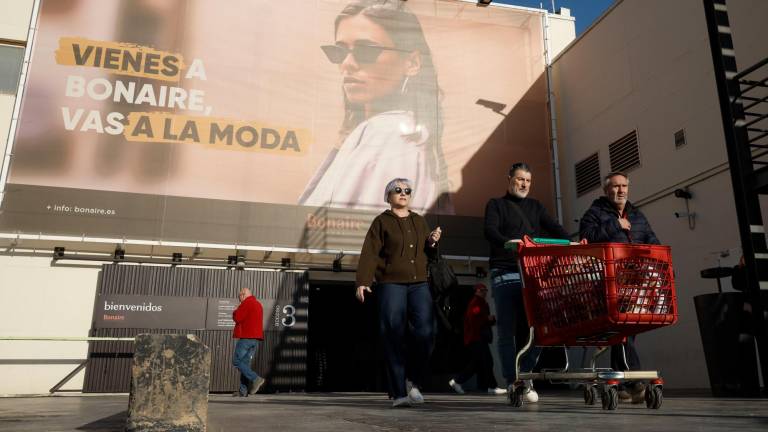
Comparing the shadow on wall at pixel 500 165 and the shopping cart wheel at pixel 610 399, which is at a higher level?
the shadow on wall at pixel 500 165

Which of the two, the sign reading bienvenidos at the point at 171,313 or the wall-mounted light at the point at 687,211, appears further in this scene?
the sign reading bienvenidos at the point at 171,313

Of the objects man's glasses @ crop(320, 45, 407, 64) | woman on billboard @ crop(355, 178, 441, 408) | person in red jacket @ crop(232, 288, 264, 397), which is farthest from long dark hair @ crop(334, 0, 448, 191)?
woman on billboard @ crop(355, 178, 441, 408)

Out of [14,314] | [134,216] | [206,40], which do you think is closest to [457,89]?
[206,40]

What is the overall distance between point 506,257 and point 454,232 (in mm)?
7258

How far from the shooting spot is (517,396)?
368 centimetres

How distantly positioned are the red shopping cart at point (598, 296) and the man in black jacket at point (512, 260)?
39 cm

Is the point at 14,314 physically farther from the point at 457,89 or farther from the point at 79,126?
the point at 457,89

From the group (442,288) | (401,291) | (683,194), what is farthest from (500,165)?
(401,291)

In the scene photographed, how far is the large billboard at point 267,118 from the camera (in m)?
9.98

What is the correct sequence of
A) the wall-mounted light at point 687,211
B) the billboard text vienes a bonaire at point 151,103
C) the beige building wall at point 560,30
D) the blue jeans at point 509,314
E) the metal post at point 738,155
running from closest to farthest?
the blue jeans at point 509,314 < the metal post at point 738,155 < the wall-mounted light at point 687,211 < the billboard text vienes a bonaire at point 151,103 < the beige building wall at point 560,30

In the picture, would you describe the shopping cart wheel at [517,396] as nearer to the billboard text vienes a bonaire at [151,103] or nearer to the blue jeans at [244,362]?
the blue jeans at [244,362]

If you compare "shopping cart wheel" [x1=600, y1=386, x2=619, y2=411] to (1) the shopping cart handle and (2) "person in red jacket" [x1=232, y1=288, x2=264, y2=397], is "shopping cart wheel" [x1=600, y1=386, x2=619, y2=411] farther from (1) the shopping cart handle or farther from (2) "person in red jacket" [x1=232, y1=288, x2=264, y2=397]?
(2) "person in red jacket" [x1=232, y1=288, x2=264, y2=397]

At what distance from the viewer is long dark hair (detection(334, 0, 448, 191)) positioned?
1151cm

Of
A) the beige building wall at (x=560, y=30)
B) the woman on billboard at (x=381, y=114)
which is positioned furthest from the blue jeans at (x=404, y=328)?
the beige building wall at (x=560, y=30)
